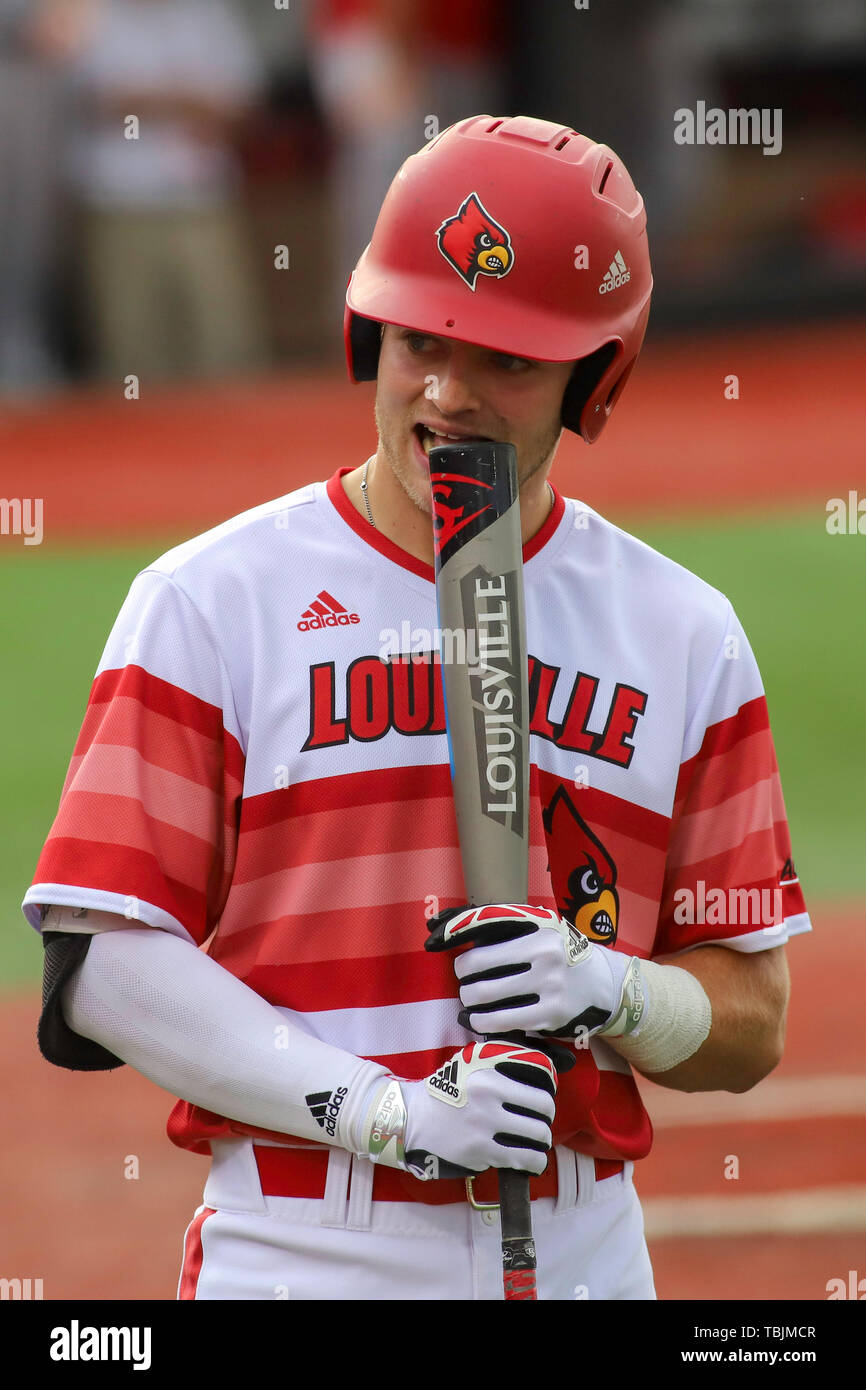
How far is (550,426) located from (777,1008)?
1.08m

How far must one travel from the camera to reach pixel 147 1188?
6.77m

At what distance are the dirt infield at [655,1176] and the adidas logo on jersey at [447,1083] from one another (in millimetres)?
3114

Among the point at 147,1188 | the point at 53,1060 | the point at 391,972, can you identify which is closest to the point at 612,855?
the point at 391,972

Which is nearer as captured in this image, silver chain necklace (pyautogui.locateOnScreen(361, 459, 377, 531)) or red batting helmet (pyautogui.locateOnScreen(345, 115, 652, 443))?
red batting helmet (pyautogui.locateOnScreen(345, 115, 652, 443))

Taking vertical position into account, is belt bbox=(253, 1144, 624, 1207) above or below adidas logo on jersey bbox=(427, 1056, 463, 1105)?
A: below

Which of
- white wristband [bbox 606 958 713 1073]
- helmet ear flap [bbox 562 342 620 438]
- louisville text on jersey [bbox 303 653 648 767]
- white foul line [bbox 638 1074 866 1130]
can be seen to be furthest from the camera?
white foul line [bbox 638 1074 866 1130]

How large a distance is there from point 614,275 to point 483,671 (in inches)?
28.2

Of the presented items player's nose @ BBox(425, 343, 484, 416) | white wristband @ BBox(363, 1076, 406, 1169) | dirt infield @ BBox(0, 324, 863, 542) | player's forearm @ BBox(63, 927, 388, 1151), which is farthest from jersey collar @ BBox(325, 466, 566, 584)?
dirt infield @ BBox(0, 324, 863, 542)

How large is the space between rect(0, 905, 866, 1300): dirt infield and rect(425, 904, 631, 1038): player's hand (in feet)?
10.2

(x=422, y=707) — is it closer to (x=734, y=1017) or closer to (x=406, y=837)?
(x=406, y=837)

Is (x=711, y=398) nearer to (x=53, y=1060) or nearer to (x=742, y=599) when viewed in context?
(x=742, y=599)

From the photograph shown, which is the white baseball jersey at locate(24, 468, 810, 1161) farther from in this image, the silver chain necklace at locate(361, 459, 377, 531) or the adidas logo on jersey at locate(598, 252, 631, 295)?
the adidas logo on jersey at locate(598, 252, 631, 295)

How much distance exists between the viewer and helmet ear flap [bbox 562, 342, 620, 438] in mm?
3439

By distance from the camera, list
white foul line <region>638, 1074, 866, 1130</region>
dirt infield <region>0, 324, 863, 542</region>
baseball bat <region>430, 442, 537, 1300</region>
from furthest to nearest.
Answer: dirt infield <region>0, 324, 863, 542</region> < white foul line <region>638, 1074, 866, 1130</region> < baseball bat <region>430, 442, 537, 1300</region>
